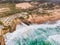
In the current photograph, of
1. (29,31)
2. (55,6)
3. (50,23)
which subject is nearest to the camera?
(29,31)

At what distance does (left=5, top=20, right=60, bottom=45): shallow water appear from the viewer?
1918 mm

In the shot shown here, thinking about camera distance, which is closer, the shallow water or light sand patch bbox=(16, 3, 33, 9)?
the shallow water

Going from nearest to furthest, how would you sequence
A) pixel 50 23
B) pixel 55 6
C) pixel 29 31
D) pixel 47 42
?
pixel 47 42
pixel 29 31
pixel 50 23
pixel 55 6

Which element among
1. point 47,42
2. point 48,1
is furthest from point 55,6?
point 47,42

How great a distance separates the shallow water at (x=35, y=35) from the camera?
1.92 m

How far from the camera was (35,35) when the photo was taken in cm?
201

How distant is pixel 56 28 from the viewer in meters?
2.15

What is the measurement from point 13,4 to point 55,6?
598 mm

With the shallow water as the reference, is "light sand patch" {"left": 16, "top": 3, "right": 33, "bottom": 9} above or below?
above

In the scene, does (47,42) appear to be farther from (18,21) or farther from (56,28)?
(18,21)

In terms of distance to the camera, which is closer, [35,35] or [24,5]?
[35,35]

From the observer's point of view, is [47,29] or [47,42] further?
[47,29]

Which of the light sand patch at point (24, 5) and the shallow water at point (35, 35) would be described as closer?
the shallow water at point (35, 35)

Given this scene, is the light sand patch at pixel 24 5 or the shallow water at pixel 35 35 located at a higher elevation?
the light sand patch at pixel 24 5
